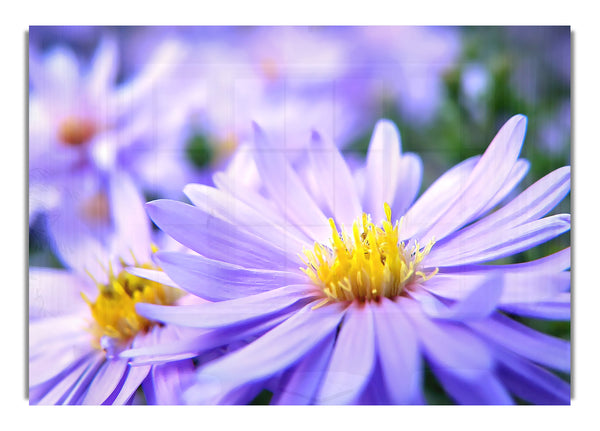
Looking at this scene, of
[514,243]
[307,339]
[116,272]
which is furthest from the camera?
[116,272]

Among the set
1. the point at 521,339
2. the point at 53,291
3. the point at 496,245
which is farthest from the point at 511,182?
the point at 53,291

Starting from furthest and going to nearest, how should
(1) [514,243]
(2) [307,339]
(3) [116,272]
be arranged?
(3) [116,272], (1) [514,243], (2) [307,339]

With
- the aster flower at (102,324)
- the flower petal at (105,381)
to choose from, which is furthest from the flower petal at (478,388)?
the flower petal at (105,381)

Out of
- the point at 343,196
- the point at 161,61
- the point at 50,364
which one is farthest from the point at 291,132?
the point at 50,364

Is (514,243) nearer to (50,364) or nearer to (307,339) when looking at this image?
(307,339)

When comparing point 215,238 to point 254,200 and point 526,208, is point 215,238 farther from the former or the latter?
point 526,208

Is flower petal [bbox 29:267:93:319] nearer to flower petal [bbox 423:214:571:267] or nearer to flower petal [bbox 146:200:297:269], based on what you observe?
flower petal [bbox 146:200:297:269]

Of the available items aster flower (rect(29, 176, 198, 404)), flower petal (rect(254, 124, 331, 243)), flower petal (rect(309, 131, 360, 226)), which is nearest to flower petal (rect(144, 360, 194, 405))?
aster flower (rect(29, 176, 198, 404))
